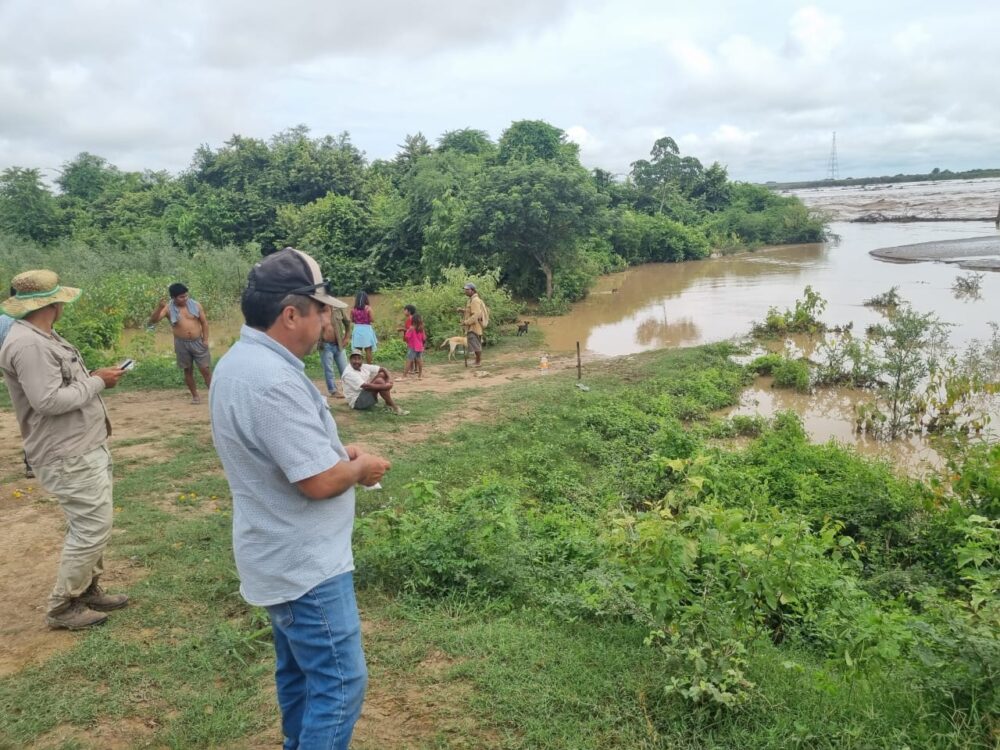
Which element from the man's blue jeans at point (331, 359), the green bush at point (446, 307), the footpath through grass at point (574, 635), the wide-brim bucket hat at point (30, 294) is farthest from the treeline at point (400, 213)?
the wide-brim bucket hat at point (30, 294)

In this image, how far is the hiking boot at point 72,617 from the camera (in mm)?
3656

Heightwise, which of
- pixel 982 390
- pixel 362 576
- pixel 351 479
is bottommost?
pixel 982 390

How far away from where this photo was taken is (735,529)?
3936 mm

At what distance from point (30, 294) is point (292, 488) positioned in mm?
2462

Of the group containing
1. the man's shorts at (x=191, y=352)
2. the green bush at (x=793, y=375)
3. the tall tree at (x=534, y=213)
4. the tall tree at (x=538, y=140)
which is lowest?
the green bush at (x=793, y=375)

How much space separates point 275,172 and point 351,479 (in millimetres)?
29286

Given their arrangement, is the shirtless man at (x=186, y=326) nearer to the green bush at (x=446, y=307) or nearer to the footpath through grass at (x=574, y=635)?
the footpath through grass at (x=574, y=635)

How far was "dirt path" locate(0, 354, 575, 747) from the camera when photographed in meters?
3.03

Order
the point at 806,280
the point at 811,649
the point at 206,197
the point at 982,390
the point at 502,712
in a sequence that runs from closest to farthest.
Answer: the point at 502,712 < the point at 811,649 < the point at 982,390 < the point at 806,280 < the point at 206,197

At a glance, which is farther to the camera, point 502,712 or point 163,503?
point 163,503

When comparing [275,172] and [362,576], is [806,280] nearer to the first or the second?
[275,172]

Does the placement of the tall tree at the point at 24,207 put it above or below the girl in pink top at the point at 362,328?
above

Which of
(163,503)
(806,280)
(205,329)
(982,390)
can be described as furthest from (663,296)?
(163,503)

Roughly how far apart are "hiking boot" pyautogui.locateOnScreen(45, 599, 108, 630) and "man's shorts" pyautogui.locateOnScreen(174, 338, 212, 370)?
5.20m
